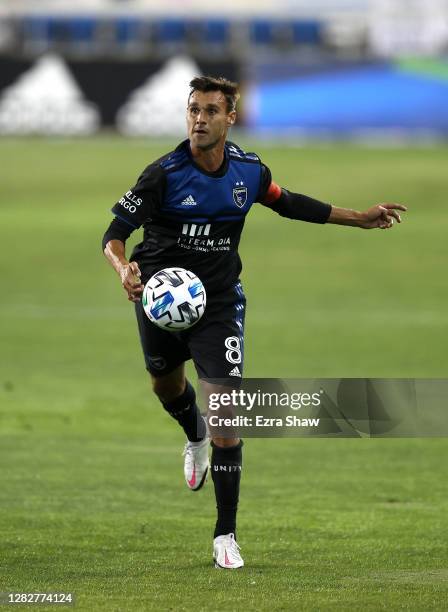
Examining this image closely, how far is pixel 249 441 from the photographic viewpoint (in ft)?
45.7

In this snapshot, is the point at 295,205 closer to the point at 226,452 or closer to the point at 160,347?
the point at 160,347

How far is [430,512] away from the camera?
33.9 feet

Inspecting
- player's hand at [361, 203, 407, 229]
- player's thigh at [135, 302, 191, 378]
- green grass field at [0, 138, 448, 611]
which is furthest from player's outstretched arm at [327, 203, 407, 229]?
green grass field at [0, 138, 448, 611]

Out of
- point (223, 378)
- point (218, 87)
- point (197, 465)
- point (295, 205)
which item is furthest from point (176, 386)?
point (218, 87)

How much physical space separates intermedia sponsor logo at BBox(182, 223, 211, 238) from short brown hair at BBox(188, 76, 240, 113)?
746mm

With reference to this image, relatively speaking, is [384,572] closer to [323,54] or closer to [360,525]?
[360,525]

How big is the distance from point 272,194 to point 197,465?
7.16ft

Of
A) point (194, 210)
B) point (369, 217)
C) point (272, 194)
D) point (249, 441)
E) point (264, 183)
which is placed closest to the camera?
point (194, 210)

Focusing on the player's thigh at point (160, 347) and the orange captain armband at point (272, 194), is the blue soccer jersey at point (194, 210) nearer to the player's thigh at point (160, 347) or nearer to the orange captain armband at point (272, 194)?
the orange captain armband at point (272, 194)

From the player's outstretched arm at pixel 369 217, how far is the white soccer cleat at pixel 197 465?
6.57 feet

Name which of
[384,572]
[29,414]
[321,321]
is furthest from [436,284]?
[384,572]

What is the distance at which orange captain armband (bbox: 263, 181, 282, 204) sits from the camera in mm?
9141

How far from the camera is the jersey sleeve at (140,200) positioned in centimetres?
849

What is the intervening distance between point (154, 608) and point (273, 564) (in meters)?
1.55
